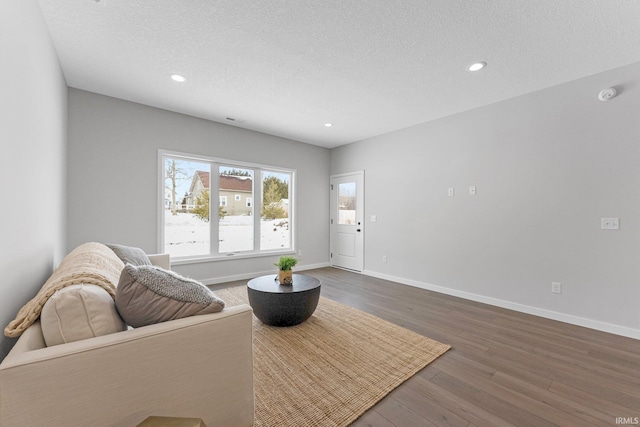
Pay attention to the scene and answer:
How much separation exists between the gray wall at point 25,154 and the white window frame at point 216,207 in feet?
4.97

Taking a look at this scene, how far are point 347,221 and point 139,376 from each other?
15.7ft

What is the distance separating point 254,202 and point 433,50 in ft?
11.8

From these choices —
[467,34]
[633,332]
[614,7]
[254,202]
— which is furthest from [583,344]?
[254,202]

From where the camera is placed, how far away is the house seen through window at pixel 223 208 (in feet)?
13.1

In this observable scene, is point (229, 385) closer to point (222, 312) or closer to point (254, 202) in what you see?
point (222, 312)

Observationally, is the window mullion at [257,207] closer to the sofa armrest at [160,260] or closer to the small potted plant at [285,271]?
the sofa armrest at [160,260]

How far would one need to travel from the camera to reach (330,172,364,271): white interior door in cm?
527

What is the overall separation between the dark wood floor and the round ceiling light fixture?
2.41m

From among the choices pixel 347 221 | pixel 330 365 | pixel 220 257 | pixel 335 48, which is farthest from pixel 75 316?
pixel 347 221

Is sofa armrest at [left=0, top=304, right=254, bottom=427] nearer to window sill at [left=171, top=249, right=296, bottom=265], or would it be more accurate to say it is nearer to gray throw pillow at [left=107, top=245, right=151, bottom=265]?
gray throw pillow at [left=107, top=245, right=151, bottom=265]

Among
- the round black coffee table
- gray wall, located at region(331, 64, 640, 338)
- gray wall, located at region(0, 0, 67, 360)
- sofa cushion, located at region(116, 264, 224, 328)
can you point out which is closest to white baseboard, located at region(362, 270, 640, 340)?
gray wall, located at region(331, 64, 640, 338)

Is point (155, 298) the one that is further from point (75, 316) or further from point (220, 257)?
point (220, 257)

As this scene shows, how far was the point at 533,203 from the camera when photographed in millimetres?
3129

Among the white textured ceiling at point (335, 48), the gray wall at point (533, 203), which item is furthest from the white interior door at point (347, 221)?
the white textured ceiling at point (335, 48)
